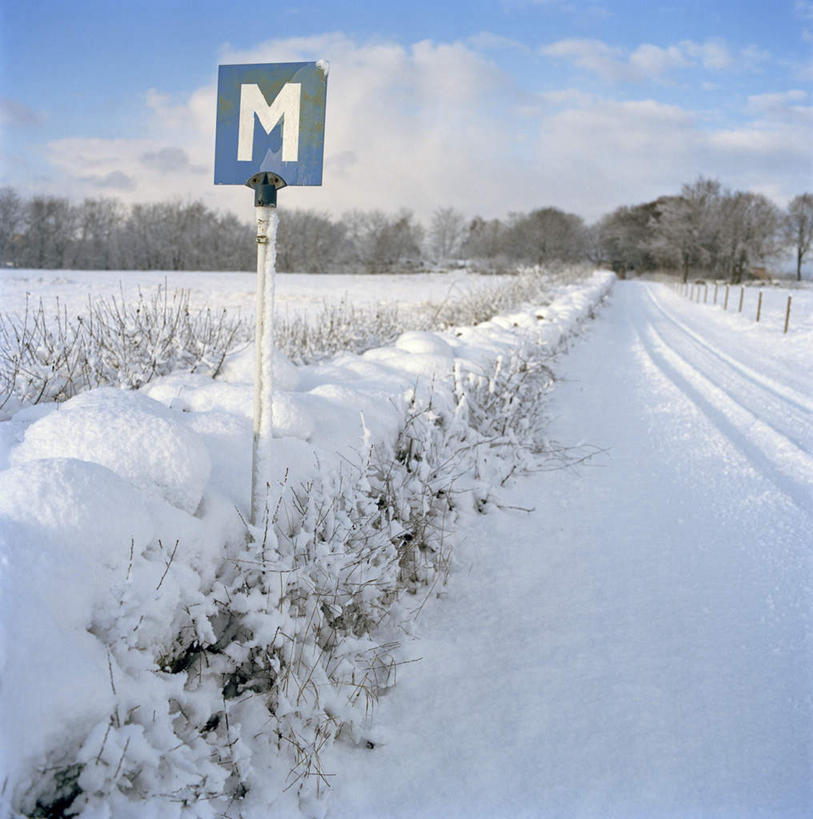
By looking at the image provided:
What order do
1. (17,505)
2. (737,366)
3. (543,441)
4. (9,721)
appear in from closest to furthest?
1. (9,721)
2. (17,505)
3. (543,441)
4. (737,366)

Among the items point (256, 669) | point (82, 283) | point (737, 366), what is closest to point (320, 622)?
point (256, 669)

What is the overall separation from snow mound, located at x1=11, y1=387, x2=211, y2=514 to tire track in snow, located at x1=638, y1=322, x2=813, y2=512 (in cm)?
393

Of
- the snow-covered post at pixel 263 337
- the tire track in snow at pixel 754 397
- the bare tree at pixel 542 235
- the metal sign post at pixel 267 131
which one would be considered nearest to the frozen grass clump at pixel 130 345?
the snow-covered post at pixel 263 337

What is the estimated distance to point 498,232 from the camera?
75188 millimetres

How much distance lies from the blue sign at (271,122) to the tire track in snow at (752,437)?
3894mm

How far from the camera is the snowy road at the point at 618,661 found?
199cm

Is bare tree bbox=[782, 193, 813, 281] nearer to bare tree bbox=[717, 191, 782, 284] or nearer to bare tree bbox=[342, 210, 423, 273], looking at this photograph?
bare tree bbox=[717, 191, 782, 284]

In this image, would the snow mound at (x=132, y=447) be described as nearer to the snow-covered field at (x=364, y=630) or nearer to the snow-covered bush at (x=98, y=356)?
the snow-covered field at (x=364, y=630)

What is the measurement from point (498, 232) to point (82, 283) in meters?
62.7

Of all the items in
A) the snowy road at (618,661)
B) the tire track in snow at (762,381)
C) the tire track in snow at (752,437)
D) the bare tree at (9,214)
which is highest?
the bare tree at (9,214)

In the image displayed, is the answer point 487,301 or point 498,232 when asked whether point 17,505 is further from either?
point 498,232

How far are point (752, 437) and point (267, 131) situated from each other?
5434 millimetres

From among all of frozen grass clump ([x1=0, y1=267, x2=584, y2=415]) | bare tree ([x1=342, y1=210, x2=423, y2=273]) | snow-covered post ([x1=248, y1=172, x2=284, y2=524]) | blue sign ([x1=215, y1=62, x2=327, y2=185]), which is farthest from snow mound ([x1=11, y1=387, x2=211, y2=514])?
bare tree ([x1=342, y1=210, x2=423, y2=273])

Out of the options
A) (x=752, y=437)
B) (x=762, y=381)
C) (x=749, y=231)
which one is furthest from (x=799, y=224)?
(x=752, y=437)
